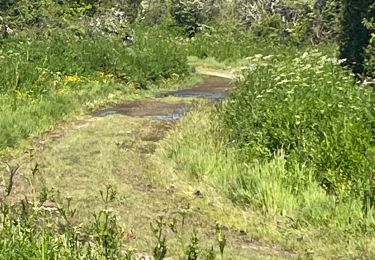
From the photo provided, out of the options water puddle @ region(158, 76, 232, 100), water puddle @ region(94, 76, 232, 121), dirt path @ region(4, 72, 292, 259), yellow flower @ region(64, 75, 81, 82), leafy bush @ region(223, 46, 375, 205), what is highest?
leafy bush @ region(223, 46, 375, 205)

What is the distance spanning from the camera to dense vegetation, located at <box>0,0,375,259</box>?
16.2 feet

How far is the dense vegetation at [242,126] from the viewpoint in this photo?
494cm

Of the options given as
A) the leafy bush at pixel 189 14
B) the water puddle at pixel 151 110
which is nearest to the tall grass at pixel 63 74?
the water puddle at pixel 151 110

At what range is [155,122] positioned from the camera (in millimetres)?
13430

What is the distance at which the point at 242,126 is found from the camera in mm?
9727

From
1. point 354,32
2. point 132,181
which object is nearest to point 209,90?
point 354,32

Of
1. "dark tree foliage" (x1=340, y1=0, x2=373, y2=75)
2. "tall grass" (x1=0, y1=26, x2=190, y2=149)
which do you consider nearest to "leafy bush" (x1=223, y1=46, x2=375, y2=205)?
"tall grass" (x1=0, y1=26, x2=190, y2=149)

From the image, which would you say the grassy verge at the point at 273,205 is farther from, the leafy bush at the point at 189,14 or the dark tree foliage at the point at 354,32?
the leafy bush at the point at 189,14

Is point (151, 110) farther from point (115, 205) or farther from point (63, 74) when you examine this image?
point (115, 205)

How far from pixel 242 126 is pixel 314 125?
1510 mm

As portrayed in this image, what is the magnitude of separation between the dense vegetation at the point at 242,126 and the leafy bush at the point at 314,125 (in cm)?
2

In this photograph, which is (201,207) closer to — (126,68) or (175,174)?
(175,174)

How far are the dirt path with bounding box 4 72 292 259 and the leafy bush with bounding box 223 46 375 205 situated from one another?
3.72 ft

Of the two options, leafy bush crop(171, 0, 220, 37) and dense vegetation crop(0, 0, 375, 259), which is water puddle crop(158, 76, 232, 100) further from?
leafy bush crop(171, 0, 220, 37)
